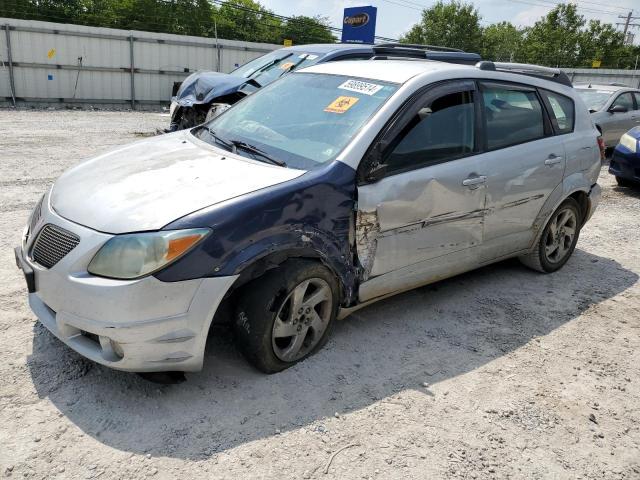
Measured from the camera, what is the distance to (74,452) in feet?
8.14

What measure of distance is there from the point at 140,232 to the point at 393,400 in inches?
64.5

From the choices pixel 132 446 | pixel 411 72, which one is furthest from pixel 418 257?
pixel 132 446

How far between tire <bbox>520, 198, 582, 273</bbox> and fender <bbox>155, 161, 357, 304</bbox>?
2.31 m

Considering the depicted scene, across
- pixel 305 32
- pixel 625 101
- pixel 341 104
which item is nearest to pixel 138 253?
pixel 341 104

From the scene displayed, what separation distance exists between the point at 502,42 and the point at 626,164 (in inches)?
3429

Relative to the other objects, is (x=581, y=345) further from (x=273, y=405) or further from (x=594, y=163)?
(x=273, y=405)

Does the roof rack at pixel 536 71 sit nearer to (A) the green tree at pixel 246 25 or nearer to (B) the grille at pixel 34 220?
(B) the grille at pixel 34 220

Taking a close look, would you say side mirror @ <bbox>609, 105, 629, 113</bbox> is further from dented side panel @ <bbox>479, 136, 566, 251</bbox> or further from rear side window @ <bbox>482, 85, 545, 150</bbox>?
rear side window @ <bbox>482, 85, 545, 150</bbox>

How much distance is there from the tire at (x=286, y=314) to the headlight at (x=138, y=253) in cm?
53

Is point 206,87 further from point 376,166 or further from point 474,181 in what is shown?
point 376,166

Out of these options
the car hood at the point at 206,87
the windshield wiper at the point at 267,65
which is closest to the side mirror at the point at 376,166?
Result: the car hood at the point at 206,87

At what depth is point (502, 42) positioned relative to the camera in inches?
3410

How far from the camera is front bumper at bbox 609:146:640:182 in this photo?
27.6 ft

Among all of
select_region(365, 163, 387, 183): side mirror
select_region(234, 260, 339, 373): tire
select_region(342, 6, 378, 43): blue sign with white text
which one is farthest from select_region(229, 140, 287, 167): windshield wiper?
select_region(342, 6, 378, 43): blue sign with white text
